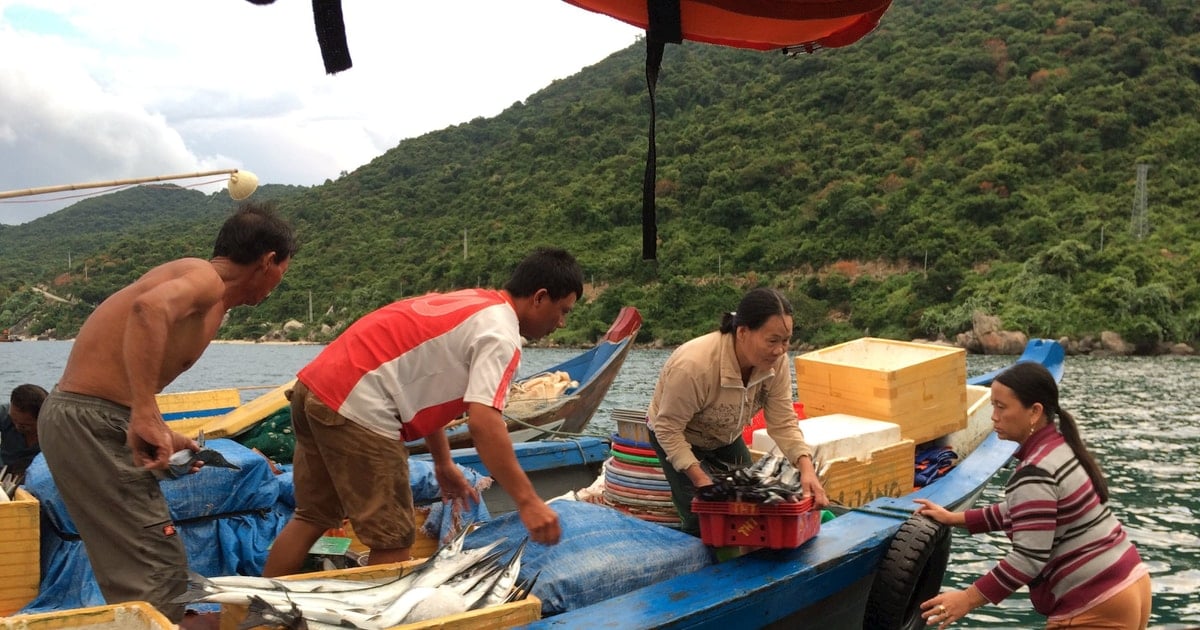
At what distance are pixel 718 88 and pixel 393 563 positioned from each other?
7622 cm

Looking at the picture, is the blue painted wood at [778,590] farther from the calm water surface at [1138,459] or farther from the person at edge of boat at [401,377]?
the calm water surface at [1138,459]

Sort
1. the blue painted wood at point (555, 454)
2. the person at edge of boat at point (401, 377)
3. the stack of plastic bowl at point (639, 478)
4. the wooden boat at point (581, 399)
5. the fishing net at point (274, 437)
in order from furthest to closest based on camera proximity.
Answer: the wooden boat at point (581, 399), the blue painted wood at point (555, 454), the fishing net at point (274, 437), the stack of plastic bowl at point (639, 478), the person at edge of boat at point (401, 377)

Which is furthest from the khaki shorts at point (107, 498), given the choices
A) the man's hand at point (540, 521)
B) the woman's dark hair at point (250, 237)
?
the man's hand at point (540, 521)

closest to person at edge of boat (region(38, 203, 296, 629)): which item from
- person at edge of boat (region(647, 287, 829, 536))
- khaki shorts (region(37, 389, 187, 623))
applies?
khaki shorts (region(37, 389, 187, 623))

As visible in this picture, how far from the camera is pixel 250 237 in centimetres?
337

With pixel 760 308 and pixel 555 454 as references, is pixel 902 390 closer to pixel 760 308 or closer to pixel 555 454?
pixel 555 454

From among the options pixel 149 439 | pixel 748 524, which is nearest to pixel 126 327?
pixel 149 439

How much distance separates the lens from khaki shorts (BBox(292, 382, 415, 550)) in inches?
131

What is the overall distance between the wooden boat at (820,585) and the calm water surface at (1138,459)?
3.35ft

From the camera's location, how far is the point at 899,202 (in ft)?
174

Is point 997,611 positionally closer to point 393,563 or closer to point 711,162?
point 393,563

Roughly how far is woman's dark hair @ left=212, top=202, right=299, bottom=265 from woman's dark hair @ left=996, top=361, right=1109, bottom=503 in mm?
2735

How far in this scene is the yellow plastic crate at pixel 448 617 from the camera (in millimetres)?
2717

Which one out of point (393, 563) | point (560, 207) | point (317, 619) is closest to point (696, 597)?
point (393, 563)
